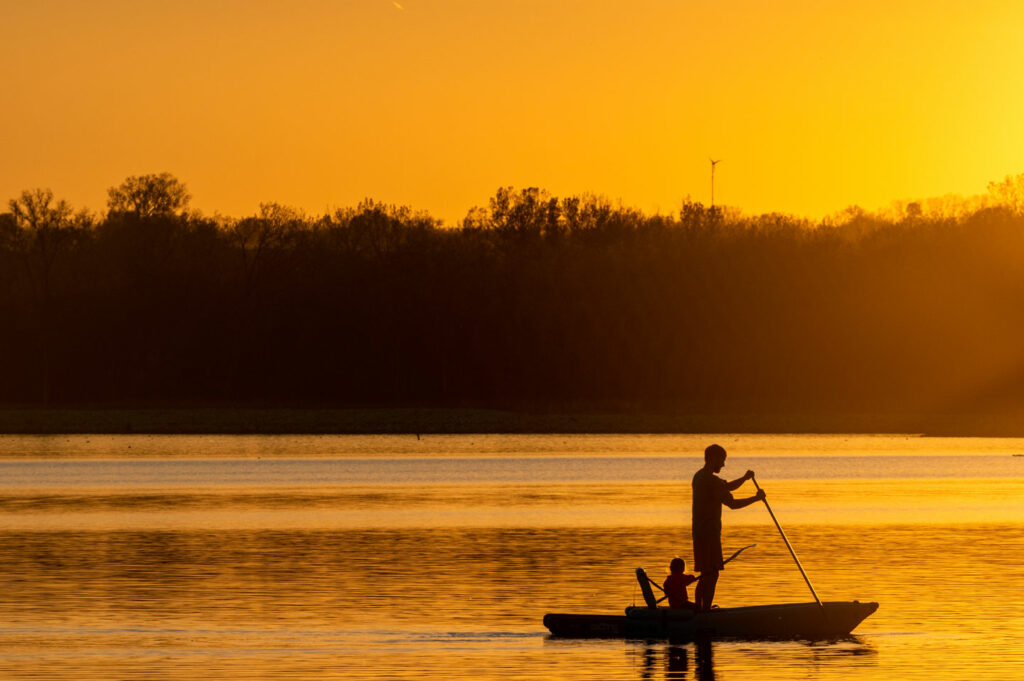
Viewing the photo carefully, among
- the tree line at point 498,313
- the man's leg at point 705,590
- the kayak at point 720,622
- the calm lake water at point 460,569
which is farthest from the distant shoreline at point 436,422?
the kayak at point 720,622

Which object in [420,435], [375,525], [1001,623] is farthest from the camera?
[420,435]

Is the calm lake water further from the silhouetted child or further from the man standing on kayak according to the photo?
the man standing on kayak

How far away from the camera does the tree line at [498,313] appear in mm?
124812

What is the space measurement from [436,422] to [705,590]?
92993mm

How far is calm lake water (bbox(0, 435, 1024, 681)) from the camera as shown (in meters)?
21.5

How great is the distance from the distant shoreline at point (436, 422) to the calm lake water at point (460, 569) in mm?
41323

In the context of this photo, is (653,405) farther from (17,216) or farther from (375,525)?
(375,525)

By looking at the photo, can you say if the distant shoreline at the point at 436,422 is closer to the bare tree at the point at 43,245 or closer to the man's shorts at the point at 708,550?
the bare tree at the point at 43,245

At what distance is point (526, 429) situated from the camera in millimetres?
112000

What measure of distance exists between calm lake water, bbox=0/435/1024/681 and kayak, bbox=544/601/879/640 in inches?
9.2

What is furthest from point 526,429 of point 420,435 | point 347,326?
point 347,326

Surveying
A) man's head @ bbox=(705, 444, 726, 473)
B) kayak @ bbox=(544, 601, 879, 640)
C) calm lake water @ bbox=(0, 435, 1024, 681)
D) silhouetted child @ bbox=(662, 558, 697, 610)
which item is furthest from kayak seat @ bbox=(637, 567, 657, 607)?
man's head @ bbox=(705, 444, 726, 473)

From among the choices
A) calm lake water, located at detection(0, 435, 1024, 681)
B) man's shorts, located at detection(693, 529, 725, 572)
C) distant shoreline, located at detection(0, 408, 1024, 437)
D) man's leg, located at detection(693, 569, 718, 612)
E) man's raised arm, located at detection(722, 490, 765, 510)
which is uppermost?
distant shoreline, located at detection(0, 408, 1024, 437)

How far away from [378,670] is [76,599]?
7961 mm
